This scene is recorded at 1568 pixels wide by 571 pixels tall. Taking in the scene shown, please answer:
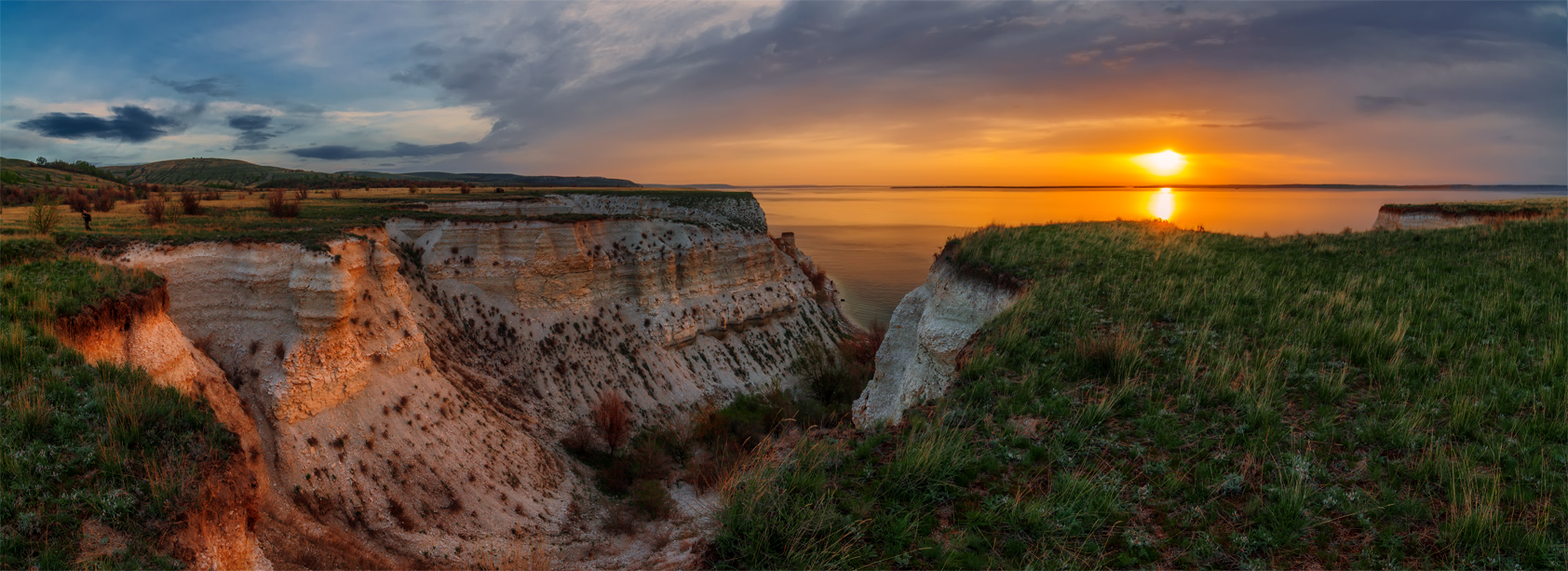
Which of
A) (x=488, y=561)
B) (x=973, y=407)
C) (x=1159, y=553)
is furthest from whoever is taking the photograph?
(x=488, y=561)

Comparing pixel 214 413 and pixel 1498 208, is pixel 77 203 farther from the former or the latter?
pixel 1498 208

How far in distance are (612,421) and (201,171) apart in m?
132

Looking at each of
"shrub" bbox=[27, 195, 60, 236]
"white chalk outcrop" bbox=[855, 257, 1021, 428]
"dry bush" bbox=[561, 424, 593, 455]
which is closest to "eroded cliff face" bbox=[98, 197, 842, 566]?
"dry bush" bbox=[561, 424, 593, 455]

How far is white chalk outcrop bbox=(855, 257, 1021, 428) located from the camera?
13.9 metres

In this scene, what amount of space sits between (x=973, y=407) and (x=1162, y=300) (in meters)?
5.77

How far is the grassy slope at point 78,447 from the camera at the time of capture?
651 cm

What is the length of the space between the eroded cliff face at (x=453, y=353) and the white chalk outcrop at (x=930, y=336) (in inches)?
441

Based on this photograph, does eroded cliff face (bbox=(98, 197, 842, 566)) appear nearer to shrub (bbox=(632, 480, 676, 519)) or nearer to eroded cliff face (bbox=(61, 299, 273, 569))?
eroded cliff face (bbox=(61, 299, 273, 569))

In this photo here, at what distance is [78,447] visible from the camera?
7621 millimetres

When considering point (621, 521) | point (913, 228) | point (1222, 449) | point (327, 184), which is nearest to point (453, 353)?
point (621, 521)

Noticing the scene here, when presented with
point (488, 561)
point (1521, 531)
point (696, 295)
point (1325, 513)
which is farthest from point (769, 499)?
point (696, 295)

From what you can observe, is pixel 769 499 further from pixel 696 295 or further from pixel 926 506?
pixel 696 295

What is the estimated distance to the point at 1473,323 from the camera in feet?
28.4

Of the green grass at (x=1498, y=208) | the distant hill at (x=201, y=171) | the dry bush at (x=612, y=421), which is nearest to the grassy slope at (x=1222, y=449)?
the green grass at (x=1498, y=208)
